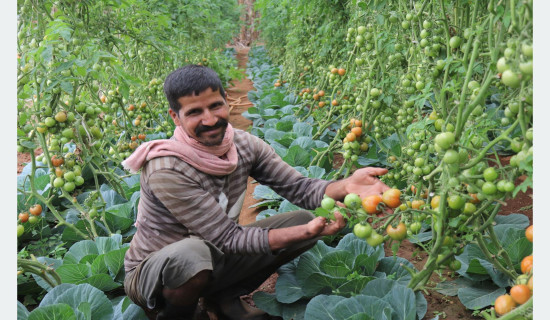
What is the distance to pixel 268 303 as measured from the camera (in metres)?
2.55

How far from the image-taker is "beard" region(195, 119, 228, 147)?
7.59 feet

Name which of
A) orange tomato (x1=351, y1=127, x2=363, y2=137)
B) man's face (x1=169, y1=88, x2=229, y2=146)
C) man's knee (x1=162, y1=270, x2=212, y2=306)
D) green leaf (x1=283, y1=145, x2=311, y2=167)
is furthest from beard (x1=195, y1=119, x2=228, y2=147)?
green leaf (x1=283, y1=145, x2=311, y2=167)

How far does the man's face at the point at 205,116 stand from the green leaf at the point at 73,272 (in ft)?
3.24

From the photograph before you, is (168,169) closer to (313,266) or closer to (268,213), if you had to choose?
(313,266)

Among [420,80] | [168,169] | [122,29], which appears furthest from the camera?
[122,29]

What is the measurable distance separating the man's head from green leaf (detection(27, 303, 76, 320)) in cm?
94

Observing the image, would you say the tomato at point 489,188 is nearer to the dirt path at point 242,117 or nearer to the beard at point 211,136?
the beard at point 211,136

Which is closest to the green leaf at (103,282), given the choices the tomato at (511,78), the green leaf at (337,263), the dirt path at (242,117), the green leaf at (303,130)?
the green leaf at (337,263)

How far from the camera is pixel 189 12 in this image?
721cm

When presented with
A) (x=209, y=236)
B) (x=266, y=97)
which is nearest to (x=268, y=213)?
(x=209, y=236)

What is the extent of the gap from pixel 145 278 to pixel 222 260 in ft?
1.27

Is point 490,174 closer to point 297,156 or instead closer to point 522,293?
point 522,293

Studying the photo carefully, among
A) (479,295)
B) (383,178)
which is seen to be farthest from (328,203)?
(383,178)

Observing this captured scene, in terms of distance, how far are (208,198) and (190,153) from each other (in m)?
0.23
